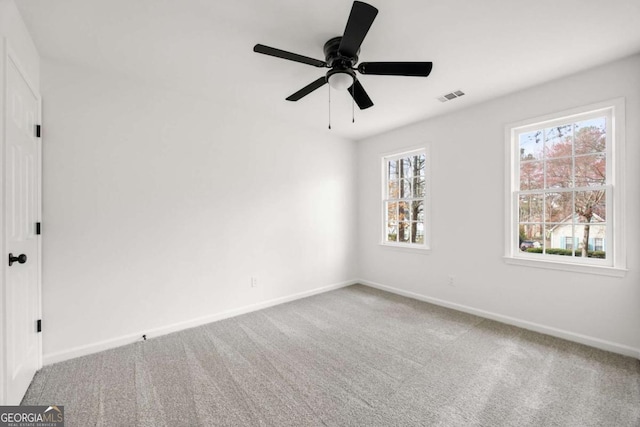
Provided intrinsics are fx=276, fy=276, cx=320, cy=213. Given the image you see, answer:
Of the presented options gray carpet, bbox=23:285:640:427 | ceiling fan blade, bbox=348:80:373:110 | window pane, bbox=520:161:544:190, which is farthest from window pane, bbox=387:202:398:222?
ceiling fan blade, bbox=348:80:373:110

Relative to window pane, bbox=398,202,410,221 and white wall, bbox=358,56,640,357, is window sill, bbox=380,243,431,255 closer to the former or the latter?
white wall, bbox=358,56,640,357

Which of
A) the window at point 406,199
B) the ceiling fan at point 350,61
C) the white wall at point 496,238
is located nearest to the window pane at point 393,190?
the window at point 406,199

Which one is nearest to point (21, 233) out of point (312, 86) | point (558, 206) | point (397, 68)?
point (312, 86)

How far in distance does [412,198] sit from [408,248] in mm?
775

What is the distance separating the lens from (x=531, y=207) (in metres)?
3.13

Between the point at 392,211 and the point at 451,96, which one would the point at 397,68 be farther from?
the point at 392,211

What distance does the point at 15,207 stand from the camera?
1839 mm

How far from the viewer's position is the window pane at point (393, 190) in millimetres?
4552

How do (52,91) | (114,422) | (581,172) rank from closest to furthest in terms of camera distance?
(114,422) < (52,91) < (581,172)

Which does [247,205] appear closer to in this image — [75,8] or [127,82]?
[127,82]

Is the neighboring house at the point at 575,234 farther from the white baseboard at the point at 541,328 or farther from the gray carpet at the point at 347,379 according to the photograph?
the gray carpet at the point at 347,379

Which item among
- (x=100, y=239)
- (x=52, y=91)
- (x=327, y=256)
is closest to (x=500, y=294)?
(x=327, y=256)

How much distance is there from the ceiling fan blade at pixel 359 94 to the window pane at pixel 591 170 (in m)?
2.26

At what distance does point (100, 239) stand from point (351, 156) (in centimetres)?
373
